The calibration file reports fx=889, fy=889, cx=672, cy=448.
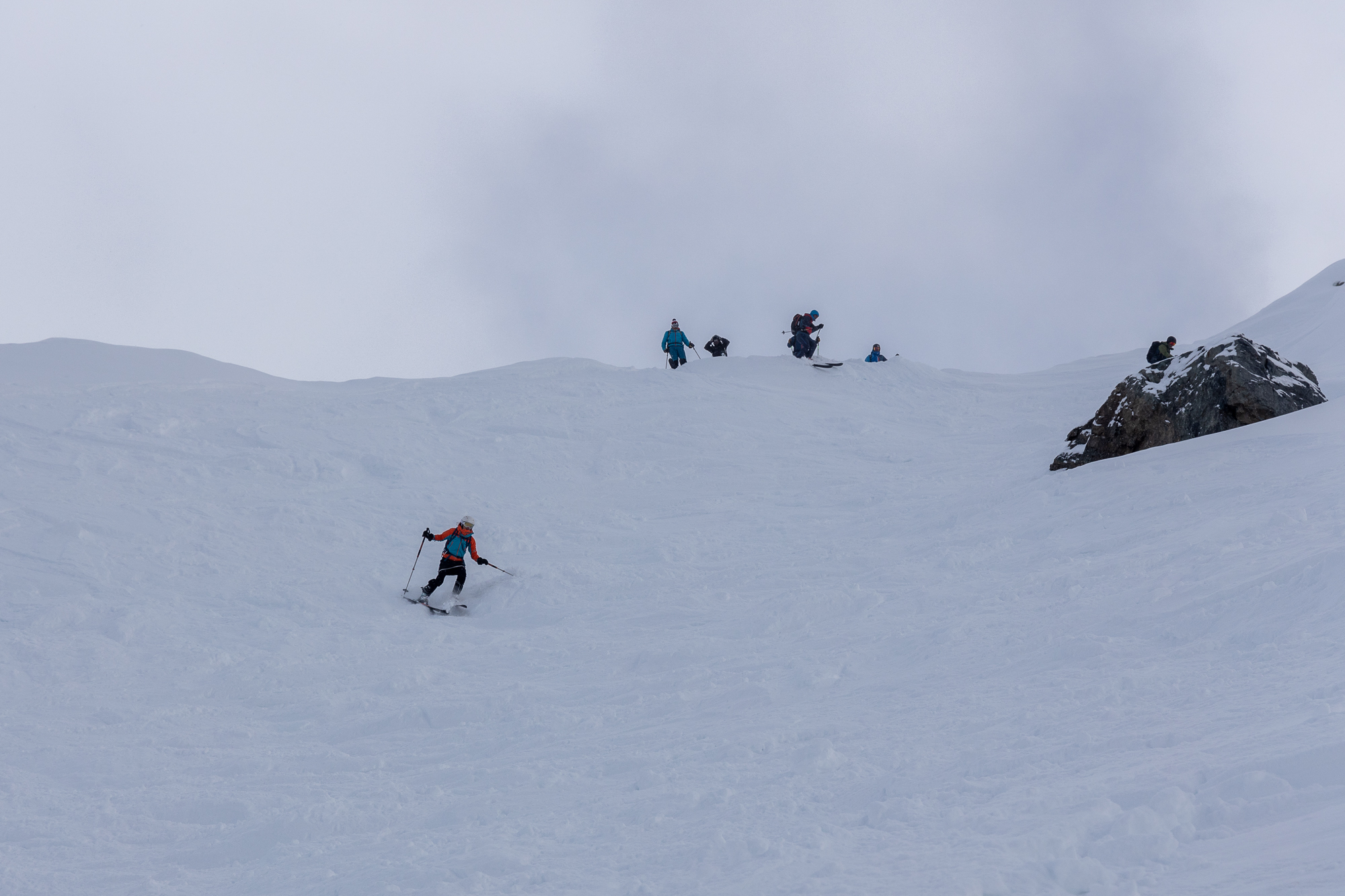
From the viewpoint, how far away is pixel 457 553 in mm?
11156

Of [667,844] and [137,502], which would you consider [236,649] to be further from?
[667,844]

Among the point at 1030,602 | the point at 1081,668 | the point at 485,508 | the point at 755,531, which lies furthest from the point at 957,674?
the point at 485,508

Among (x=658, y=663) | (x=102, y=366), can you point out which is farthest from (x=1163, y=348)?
(x=102, y=366)

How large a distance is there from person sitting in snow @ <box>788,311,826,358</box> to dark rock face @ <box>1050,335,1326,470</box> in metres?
11.7

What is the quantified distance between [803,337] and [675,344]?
356 cm

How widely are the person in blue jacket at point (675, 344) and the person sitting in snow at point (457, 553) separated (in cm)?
1249

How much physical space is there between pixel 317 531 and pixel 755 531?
5.94m

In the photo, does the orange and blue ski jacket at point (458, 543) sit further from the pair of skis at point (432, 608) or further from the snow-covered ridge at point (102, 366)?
the snow-covered ridge at point (102, 366)

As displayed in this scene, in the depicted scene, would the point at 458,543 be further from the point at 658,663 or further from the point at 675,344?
the point at 675,344

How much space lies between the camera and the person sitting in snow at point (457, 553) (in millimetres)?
11047

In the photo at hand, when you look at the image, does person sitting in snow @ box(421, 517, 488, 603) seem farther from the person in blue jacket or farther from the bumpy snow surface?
the person in blue jacket

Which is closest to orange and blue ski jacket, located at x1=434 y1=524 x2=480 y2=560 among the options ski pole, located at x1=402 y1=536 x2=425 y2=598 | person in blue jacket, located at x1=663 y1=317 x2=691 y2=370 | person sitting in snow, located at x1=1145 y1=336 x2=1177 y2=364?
ski pole, located at x1=402 y1=536 x2=425 y2=598

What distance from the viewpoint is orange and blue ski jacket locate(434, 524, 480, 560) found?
11148 mm

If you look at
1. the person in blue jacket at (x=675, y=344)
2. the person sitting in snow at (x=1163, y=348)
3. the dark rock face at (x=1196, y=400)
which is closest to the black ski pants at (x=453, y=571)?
the dark rock face at (x=1196, y=400)
